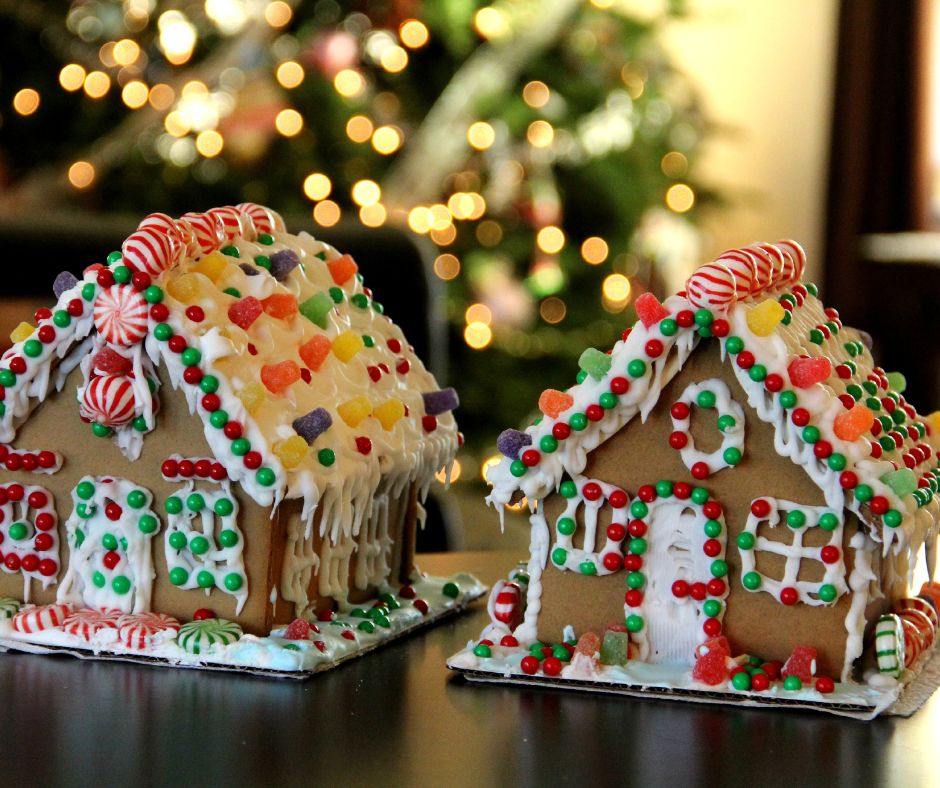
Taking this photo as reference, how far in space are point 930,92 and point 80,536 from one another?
4.54 m

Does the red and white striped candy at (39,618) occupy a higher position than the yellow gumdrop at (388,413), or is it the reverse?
the yellow gumdrop at (388,413)

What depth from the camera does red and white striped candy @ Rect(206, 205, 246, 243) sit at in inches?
71.1

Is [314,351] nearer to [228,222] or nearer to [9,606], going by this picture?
[228,222]

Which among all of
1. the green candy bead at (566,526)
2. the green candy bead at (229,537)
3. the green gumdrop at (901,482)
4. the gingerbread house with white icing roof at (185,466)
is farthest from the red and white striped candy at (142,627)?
the green gumdrop at (901,482)

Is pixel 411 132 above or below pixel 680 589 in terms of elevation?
above

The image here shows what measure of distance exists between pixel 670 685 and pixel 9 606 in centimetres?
74

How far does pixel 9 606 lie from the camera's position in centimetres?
175

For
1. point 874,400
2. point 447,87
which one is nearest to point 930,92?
point 447,87

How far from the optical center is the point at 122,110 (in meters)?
4.26

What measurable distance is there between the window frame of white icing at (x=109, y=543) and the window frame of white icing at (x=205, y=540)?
0.03 m

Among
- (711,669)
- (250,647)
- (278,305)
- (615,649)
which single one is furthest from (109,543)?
(711,669)

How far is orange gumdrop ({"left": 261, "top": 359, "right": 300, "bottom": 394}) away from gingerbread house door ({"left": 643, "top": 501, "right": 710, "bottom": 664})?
1.36 feet

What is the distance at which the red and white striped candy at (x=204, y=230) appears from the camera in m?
1.75

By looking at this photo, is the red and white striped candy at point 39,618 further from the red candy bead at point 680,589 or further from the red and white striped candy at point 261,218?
the red candy bead at point 680,589
